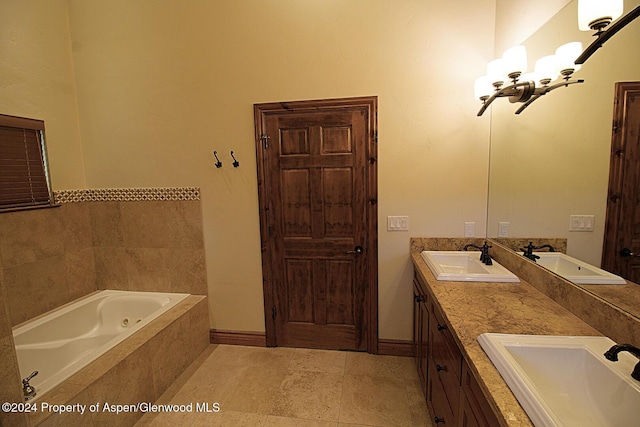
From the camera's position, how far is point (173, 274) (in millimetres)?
2713

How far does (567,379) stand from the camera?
1.01 m

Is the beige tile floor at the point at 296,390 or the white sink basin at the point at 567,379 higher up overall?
the white sink basin at the point at 567,379

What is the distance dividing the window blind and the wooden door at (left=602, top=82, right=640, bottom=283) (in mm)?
3592

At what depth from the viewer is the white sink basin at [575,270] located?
116 centimetres

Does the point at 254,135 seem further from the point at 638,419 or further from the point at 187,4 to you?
the point at 638,419

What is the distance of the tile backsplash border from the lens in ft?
8.44

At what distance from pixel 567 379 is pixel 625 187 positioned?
734 mm

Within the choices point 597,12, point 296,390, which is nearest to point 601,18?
point 597,12

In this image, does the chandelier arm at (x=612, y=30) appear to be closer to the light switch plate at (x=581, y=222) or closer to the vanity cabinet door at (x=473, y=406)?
the light switch plate at (x=581, y=222)

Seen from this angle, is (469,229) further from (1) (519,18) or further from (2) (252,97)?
(2) (252,97)

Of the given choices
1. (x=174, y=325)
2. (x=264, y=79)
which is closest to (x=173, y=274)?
(x=174, y=325)

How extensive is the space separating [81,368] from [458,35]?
335cm

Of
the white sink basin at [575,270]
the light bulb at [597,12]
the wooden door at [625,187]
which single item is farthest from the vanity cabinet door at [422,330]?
the light bulb at [597,12]

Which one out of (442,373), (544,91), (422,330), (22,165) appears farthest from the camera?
(22,165)
